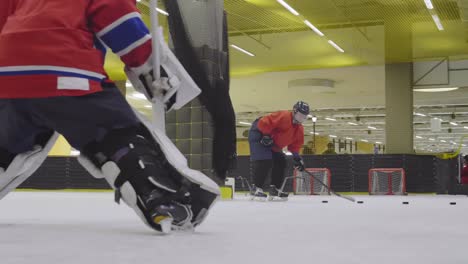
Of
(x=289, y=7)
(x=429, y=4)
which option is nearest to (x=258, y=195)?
(x=289, y=7)

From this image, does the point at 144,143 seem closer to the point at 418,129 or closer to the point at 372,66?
the point at 372,66

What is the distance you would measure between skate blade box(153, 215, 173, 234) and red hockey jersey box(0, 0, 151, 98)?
43cm

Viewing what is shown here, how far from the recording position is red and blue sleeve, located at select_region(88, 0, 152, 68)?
6.09ft

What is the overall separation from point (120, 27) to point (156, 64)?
0.16m

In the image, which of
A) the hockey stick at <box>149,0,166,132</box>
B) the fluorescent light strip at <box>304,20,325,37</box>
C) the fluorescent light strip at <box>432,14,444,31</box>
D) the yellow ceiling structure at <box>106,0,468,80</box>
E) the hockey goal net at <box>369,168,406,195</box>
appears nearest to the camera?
the hockey stick at <box>149,0,166,132</box>

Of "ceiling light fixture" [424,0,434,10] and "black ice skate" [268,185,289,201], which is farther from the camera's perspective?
"ceiling light fixture" [424,0,434,10]

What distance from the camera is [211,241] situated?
5.70 feet

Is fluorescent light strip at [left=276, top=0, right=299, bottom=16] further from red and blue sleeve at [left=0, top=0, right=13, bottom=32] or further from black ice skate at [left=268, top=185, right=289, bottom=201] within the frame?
red and blue sleeve at [left=0, top=0, right=13, bottom=32]

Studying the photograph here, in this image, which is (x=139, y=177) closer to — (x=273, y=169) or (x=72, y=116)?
(x=72, y=116)

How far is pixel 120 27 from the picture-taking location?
1.85m

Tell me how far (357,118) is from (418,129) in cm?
528

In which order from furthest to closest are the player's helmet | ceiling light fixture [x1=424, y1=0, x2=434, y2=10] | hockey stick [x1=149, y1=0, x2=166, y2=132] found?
ceiling light fixture [x1=424, y1=0, x2=434, y2=10] < the player's helmet < hockey stick [x1=149, y1=0, x2=166, y2=132]

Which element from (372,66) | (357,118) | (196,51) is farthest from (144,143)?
(357,118)

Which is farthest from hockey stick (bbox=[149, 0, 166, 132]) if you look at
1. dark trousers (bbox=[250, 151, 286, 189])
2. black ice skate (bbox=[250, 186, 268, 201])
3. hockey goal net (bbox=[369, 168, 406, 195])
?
hockey goal net (bbox=[369, 168, 406, 195])
